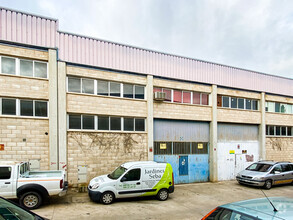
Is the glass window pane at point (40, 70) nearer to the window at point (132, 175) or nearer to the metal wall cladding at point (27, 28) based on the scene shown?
the metal wall cladding at point (27, 28)

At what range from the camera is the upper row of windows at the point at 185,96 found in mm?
14695


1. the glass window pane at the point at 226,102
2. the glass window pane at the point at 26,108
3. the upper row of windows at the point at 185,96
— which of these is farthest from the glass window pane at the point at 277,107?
the glass window pane at the point at 26,108

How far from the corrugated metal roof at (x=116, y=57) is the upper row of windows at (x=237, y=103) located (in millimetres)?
1025

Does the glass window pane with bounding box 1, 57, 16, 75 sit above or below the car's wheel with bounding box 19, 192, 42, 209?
above

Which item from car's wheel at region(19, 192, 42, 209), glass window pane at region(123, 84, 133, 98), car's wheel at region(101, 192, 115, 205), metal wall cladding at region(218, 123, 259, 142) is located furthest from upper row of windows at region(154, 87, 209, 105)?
car's wheel at region(19, 192, 42, 209)

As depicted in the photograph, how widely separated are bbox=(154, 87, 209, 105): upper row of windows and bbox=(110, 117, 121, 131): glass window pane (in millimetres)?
3320

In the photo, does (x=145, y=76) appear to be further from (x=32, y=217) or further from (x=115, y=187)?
(x=32, y=217)

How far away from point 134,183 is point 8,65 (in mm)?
8465

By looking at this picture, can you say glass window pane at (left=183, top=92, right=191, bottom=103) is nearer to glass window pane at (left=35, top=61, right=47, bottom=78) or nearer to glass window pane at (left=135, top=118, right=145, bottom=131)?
glass window pane at (left=135, top=118, right=145, bottom=131)

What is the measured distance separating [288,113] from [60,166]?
2049cm

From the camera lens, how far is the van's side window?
372 inches

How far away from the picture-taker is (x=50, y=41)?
448 inches

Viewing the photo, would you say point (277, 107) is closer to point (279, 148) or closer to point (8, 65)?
point (279, 148)

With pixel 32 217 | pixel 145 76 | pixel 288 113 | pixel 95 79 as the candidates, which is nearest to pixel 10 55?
pixel 95 79
